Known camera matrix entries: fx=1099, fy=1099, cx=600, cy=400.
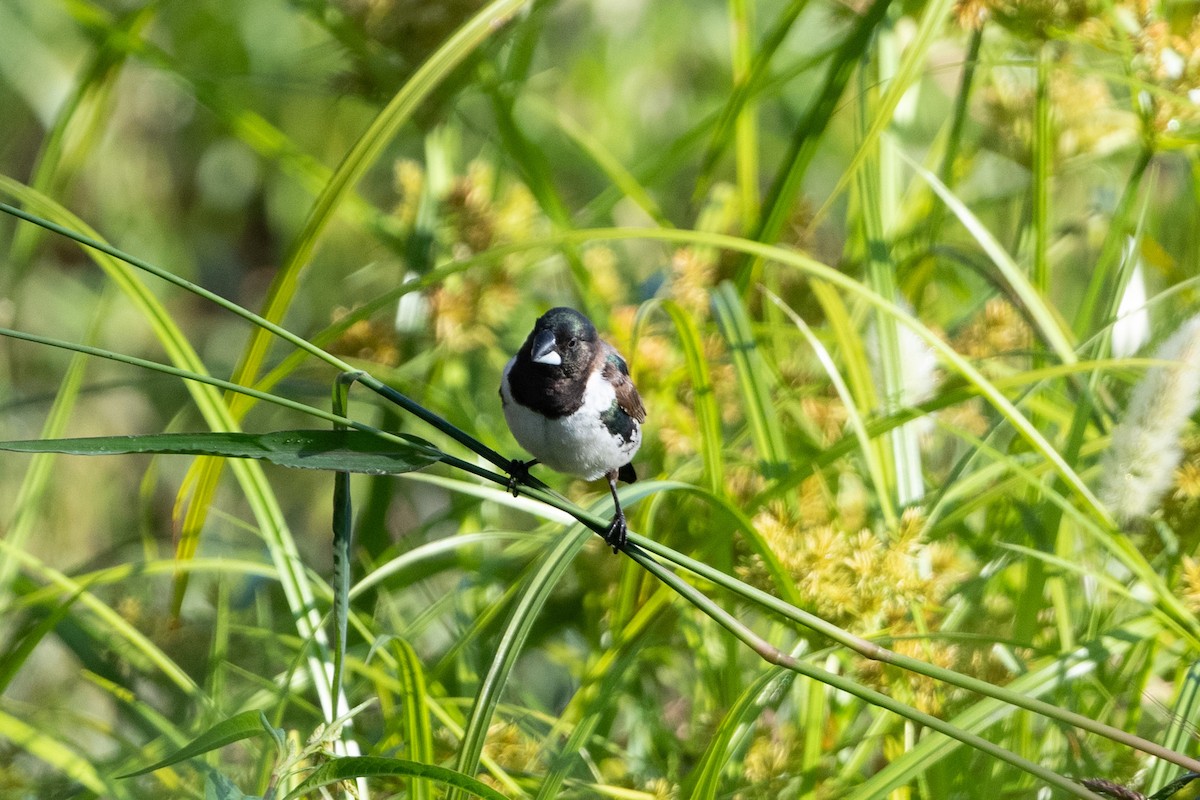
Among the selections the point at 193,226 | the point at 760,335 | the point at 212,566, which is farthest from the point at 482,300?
the point at 193,226

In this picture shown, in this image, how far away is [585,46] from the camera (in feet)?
10.9

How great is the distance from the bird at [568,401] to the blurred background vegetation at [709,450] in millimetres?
107

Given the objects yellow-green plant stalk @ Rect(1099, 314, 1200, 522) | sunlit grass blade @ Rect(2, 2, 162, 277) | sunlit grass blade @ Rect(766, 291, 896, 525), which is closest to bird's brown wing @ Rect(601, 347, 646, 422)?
sunlit grass blade @ Rect(766, 291, 896, 525)

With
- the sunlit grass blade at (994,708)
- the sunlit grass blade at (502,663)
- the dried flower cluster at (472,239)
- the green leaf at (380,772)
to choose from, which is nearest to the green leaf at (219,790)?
the green leaf at (380,772)

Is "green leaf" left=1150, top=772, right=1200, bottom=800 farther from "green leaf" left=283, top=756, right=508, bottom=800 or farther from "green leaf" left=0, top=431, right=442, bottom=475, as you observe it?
"green leaf" left=0, top=431, right=442, bottom=475

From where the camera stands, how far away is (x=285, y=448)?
0.94 m

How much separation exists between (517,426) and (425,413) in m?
0.52

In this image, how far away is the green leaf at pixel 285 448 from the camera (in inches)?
33.8

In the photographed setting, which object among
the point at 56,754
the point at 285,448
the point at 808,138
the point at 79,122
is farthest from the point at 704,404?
the point at 79,122

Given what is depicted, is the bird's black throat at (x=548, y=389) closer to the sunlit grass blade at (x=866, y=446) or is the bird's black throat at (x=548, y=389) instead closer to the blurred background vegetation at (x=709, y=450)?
the blurred background vegetation at (x=709, y=450)

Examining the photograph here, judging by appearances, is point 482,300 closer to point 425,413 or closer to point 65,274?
point 425,413

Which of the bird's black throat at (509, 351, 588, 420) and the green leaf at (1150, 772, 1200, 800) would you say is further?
the bird's black throat at (509, 351, 588, 420)

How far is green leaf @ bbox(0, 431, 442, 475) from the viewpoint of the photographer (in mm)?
859

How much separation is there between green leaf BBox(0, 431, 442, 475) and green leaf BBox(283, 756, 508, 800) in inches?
9.6
